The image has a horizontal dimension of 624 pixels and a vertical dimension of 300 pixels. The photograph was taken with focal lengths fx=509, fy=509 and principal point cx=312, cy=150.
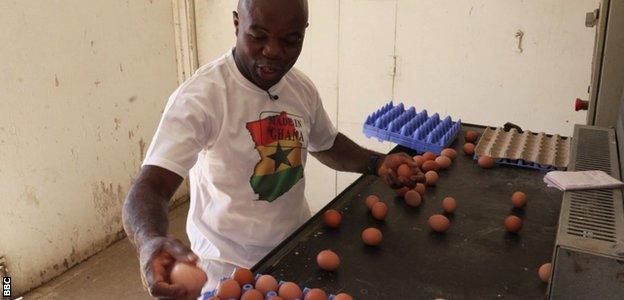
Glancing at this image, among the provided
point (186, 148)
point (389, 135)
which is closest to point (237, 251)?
point (186, 148)

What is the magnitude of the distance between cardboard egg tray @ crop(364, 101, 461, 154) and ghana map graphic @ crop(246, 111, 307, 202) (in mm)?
501

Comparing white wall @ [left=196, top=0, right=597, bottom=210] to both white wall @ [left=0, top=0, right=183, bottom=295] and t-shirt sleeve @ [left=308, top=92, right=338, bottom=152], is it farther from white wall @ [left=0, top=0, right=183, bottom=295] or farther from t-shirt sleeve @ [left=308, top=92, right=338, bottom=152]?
t-shirt sleeve @ [left=308, top=92, right=338, bottom=152]

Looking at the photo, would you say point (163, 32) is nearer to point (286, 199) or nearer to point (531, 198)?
point (286, 199)

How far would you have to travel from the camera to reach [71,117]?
267cm

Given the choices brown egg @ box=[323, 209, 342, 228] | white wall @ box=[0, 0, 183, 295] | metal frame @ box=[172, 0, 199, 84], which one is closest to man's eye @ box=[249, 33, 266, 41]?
brown egg @ box=[323, 209, 342, 228]

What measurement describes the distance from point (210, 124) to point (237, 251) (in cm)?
33

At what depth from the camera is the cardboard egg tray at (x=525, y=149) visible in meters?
1.60

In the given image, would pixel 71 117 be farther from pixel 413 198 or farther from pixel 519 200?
pixel 519 200

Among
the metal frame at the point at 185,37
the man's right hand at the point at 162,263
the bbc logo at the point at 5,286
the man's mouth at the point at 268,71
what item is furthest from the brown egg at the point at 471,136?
the bbc logo at the point at 5,286

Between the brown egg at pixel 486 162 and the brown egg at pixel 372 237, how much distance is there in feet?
2.02

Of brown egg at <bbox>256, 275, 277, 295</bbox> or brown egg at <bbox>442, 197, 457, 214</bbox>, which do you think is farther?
brown egg at <bbox>442, 197, 457, 214</bbox>

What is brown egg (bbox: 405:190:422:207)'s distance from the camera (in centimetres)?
135

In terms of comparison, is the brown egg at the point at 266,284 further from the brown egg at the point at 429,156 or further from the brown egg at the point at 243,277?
the brown egg at the point at 429,156

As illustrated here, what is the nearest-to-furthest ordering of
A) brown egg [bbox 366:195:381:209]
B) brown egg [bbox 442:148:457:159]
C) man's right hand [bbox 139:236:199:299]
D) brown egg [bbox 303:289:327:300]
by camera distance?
man's right hand [bbox 139:236:199:299] < brown egg [bbox 303:289:327:300] < brown egg [bbox 366:195:381:209] < brown egg [bbox 442:148:457:159]
